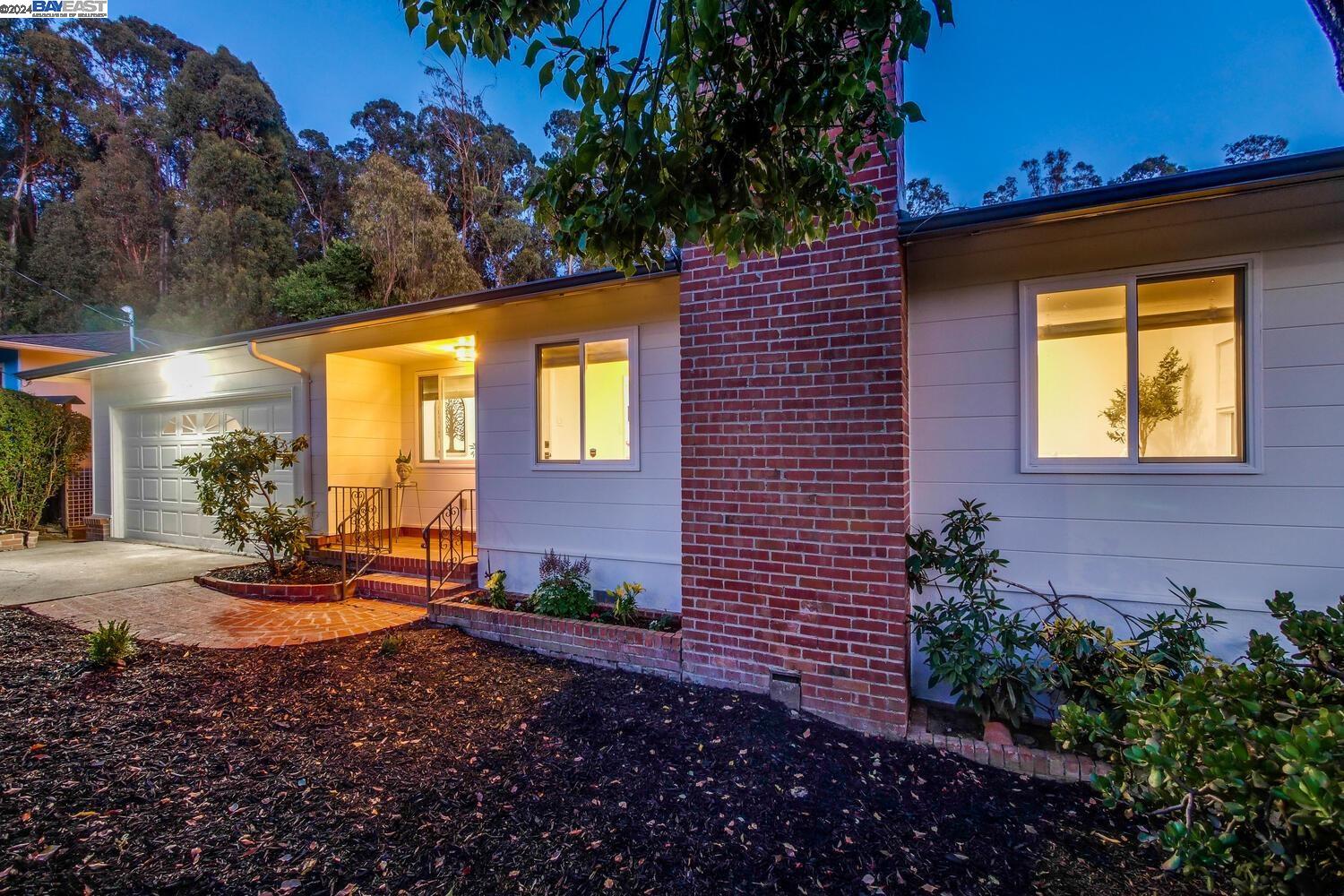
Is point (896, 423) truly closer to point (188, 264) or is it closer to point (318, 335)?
point (318, 335)

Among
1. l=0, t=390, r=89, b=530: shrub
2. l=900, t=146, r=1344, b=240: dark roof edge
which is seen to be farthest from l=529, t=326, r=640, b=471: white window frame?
l=0, t=390, r=89, b=530: shrub

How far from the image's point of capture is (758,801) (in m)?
2.53

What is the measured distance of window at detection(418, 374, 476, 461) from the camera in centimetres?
772

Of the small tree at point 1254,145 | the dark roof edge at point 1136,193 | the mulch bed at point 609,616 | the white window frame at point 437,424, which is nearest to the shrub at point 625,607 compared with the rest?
the mulch bed at point 609,616

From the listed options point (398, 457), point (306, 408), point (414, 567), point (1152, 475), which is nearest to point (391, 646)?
point (414, 567)

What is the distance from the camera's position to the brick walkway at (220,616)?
4695mm

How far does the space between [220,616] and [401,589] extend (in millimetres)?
1527

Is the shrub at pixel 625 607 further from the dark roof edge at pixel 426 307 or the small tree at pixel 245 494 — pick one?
the small tree at pixel 245 494

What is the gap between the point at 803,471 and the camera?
3449 mm

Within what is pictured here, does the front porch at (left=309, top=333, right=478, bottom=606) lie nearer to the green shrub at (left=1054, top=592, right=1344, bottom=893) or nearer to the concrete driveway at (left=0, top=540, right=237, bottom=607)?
the concrete driveway at (left=0, top=540, right=237, bottom=607)

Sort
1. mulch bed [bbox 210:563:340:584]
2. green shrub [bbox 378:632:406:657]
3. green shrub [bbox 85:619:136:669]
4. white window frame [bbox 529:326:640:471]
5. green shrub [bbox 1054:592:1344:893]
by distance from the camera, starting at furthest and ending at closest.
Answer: mulch bed [bbox 210:563:340:584] → white window frame [bbox 529:326:640:471] → green shrub [bbox 378:632:406:657] → green shrub [bbox 85:619:136:669] → green shrub [bbox 1054:592:1344:893]

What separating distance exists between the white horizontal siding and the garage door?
7807mm

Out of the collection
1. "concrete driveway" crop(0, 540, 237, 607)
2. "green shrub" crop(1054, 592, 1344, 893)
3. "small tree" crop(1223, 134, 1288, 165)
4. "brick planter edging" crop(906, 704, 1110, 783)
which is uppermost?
"small tree" crop(1223, 134, 1288, 165)

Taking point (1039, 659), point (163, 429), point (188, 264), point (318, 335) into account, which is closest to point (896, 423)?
point (1039, 659)
